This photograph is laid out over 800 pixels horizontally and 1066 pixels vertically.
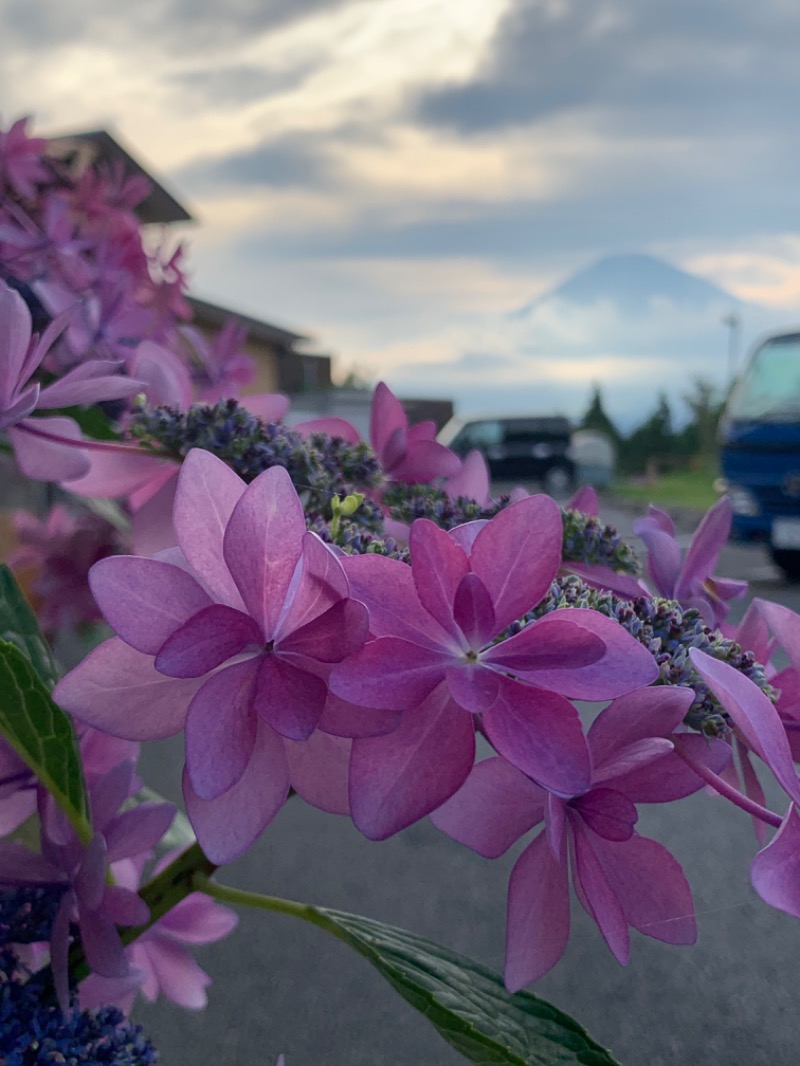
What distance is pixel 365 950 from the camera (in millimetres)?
248

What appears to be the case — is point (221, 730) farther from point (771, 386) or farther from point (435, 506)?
point (771, 386)

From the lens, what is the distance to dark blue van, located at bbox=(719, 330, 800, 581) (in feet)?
11.8

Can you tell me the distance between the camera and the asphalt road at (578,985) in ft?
1.02

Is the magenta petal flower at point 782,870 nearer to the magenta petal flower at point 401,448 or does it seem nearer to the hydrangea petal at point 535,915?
the hydrangea petal at point 535,915

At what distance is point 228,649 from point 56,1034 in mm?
114

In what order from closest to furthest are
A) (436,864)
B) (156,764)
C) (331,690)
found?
1. (331,690)
2. (436,864)
3. (156,764)

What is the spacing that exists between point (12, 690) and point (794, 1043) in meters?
0.25

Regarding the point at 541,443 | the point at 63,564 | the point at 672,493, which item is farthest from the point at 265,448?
the point at 541,443

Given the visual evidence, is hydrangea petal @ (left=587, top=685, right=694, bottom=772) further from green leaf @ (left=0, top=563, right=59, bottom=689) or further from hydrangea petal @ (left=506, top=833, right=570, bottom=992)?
green leaf @ (left=0, top=563, right=59, bottom=689)

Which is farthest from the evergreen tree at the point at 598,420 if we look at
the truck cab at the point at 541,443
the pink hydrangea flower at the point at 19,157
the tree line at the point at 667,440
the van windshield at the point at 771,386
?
the pink hydrangea flower at the point at 19,157

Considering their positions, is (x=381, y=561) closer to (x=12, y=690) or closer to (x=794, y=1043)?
(x=12, y=690)

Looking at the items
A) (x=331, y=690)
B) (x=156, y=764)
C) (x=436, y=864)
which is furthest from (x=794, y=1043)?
(x=156, y=764)

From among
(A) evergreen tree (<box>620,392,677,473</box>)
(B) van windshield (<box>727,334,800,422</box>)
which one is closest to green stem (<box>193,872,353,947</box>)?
(B) van windshield (<box>727,334,800,422</box>)

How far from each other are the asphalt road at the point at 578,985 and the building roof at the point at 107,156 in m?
0.50
